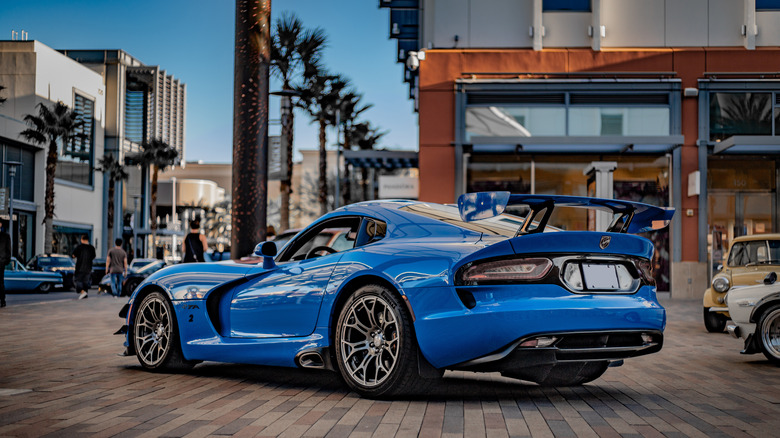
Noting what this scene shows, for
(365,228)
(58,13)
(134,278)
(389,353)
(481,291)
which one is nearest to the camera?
(481,291)

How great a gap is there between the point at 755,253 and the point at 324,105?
108 feet

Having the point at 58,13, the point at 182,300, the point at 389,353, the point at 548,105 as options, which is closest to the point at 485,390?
the point at 389,353

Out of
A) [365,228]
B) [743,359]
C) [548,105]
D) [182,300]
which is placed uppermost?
[548,105]

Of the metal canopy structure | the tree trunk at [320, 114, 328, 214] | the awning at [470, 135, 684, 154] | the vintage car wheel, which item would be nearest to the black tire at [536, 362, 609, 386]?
the vintage car wheel

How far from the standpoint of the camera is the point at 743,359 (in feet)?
30.0

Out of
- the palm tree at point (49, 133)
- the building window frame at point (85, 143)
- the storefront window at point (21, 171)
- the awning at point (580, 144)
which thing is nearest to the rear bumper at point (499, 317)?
the awning at point (580, 144)

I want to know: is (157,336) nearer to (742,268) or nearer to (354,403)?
(354,403)

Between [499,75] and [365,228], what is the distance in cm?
1980

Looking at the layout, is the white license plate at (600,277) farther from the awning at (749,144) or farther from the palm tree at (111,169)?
the palm tree at (111,169)

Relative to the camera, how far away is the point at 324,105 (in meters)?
43.5

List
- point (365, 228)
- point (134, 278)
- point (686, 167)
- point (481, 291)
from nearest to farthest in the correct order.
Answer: point (481, 291) → point (365, 228) → point (686, 167) → point (134, 278)

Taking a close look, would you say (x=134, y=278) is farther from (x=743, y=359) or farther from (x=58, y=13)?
(x=743, y=359)

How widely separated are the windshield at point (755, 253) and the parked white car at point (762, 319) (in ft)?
12.0

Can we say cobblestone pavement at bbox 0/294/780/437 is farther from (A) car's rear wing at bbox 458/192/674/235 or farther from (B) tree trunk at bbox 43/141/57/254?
(B) tree trunk at bbox 43/141/57/254
